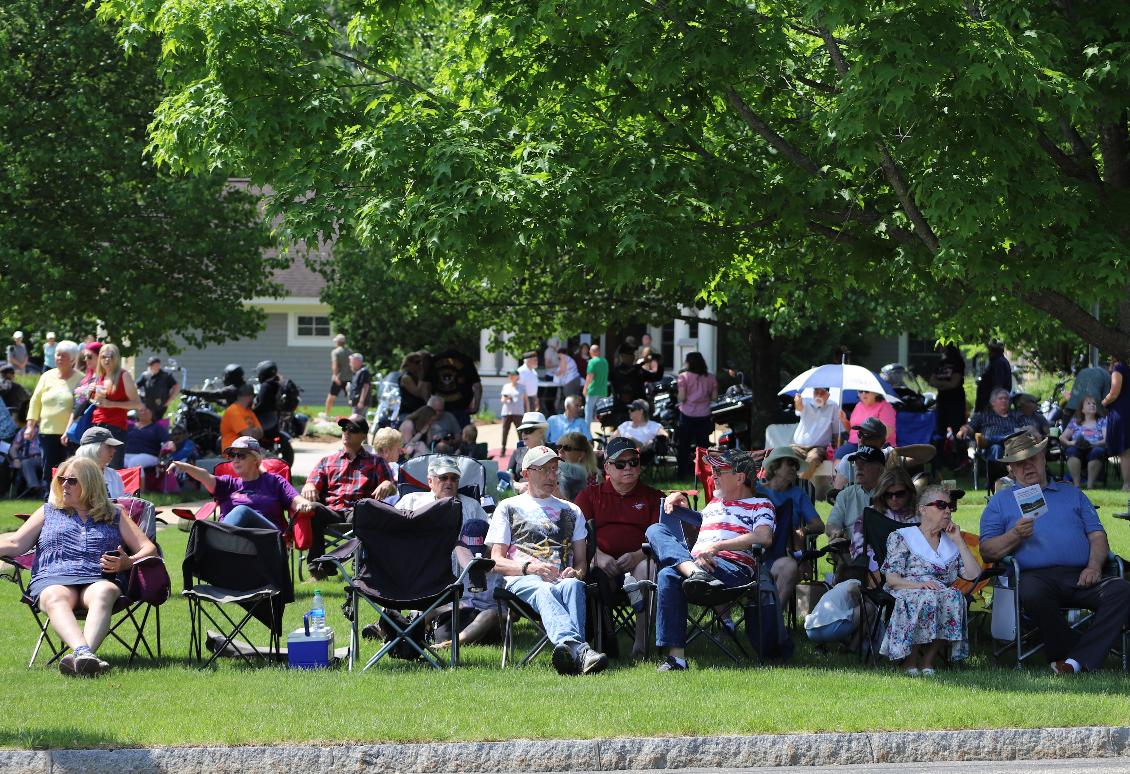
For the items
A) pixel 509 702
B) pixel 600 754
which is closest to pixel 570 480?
pixel 509 702

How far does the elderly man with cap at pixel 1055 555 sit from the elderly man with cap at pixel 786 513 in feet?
4.36

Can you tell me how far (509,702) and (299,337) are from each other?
36533mm

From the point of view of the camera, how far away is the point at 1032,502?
1012 centimetres

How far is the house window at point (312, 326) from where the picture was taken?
4388cm

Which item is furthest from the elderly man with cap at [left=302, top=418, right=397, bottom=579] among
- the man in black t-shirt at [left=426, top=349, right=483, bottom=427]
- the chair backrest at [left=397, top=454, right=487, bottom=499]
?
the man in black t-shirt at [left=426, top=349, right=483, bottom=427]

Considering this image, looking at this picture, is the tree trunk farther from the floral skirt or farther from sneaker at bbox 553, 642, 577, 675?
sneaker at bbox 553, 642, 577, 675

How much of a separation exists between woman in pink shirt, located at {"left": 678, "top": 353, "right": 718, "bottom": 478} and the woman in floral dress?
9.99 m

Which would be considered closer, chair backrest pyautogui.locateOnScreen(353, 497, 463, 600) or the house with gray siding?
chair backrest pyautogui.locateOnScreen(353, 497, 463, 600)

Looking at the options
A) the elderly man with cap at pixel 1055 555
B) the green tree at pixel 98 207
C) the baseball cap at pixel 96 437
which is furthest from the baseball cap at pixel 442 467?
the green tree at pixel 98 207

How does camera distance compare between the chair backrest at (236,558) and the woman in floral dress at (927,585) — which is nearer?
the woman in floral dress at (927,585)

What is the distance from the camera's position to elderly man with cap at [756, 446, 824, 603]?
10.5 m

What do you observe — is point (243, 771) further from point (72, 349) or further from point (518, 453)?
point (72, 349)

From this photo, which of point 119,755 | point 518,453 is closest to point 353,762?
point 119,755

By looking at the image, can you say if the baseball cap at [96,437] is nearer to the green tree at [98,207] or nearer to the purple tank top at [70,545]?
the purple tank top at [70,545]
